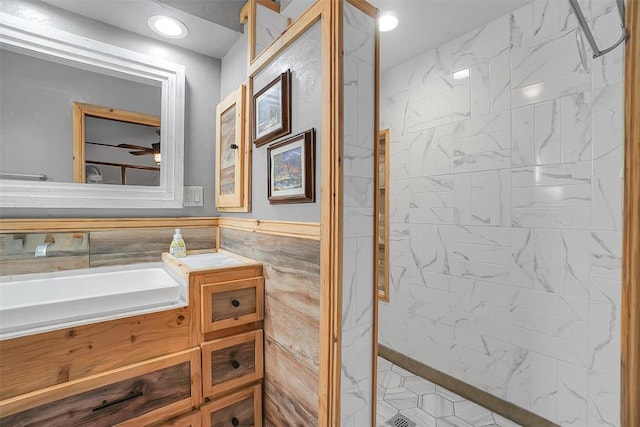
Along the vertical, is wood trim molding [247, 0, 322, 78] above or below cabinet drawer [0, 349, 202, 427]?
above

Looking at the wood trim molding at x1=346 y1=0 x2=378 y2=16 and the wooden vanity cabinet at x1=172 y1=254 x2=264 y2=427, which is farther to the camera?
the wooden vanity cabinet at x1=172 y1=254 x2=264 y2=427

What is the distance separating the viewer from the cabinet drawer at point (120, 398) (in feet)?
3.22

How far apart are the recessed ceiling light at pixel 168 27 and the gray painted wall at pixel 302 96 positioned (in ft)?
2.07

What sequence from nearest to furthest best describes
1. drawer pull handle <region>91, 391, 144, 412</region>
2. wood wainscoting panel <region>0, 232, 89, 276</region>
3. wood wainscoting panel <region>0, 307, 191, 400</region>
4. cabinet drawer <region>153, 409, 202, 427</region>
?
1. wood wainscoting panel <region>0, 307, 191, 400</region>
2. drawer pull handle <region>91, 391, 144, 412</region>
3. cabinet drawer <region>153, 409, 202, 427</region>
4. wood wainscoting panel <region>0, 232, 89, 276</region>

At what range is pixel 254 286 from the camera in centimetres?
141

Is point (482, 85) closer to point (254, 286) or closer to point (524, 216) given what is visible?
point (524, 216)

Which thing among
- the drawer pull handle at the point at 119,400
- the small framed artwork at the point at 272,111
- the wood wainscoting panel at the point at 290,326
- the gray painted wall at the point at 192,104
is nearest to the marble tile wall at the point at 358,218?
the wood wainscoting panel at the point at 290,326

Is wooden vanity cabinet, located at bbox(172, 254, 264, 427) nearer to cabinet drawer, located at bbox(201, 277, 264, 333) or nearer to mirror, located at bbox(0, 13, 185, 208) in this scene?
cabinet drawer, located at bbox(201, 277, 264, 333)

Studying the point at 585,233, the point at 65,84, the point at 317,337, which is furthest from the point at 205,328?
the point at 585,233

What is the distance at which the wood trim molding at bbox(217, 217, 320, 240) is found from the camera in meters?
1.12

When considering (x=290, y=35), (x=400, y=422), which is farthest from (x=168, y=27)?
(x=400, y=422)

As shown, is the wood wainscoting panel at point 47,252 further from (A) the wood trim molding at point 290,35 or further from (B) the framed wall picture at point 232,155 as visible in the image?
(A) the wood trim molding at point 290,35

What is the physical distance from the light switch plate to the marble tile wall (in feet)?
4.08

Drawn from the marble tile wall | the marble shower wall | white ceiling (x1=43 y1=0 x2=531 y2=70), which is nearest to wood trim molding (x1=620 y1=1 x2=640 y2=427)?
the marble tile wall
